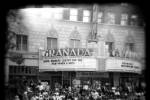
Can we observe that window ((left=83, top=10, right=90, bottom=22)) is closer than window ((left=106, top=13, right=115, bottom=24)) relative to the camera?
Yes

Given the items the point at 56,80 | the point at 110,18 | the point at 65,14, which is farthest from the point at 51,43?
the point at 110,18

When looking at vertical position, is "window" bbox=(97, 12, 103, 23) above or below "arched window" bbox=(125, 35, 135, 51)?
above

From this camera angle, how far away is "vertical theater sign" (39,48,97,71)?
13.6m

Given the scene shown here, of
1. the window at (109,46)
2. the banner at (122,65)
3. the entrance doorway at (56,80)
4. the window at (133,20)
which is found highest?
the window at (133,20)

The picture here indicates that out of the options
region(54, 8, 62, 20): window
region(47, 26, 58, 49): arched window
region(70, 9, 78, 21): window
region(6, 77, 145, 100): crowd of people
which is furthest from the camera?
region(70, 9, 78, 21): window

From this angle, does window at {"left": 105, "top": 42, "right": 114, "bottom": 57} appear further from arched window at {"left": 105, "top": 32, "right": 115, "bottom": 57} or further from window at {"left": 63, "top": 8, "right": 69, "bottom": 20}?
window at {"left": 63, "top": 8, "right": 69, "bottom": 20}

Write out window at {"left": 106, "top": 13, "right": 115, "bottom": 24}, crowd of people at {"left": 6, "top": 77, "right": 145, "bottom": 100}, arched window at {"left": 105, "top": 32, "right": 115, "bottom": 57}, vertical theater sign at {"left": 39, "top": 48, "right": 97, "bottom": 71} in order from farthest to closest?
window at {"left": 106, "top": 13, "right": 115, "bottom": 24}, arched window at {"left": 105, "top": 32, "right": 115, "bottom": 57}, vertical theater sign at {"left": 39, "top": 48, "right": 97, "bottom": 71}, crowd of people at {"left": 6, "top": 77, "right": 145, "bottom": 100}

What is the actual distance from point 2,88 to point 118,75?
1255cm

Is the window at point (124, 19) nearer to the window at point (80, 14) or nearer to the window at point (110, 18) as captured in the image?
the window at point (110, 18)

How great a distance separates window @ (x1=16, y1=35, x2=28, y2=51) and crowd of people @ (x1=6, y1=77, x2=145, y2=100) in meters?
2.12

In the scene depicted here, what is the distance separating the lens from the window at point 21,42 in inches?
526

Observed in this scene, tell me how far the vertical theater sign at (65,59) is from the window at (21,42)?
3.17 feet

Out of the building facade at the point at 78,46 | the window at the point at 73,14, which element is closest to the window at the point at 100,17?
the building facade at the point at 78,46

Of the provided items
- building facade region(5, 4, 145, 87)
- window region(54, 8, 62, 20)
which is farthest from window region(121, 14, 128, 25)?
window region(54, 8, 62, 20)
